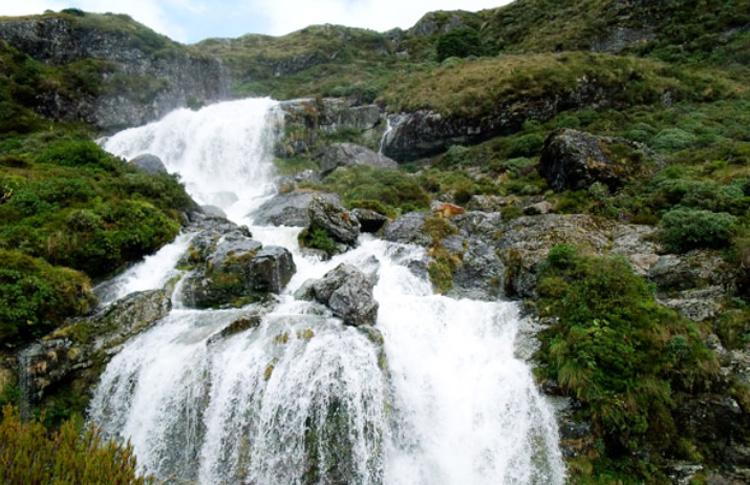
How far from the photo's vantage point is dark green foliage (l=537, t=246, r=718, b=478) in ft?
27.1

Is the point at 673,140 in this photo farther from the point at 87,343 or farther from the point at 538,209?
the point at 87,343

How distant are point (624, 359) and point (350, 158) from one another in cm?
2707

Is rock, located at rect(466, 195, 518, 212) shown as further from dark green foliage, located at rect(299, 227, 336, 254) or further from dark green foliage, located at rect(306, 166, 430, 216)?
dark green foliage, located at rect(299, 227, 336, 254)

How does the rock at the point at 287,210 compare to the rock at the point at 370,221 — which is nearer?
the rock at the point at 370,221

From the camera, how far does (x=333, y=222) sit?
60.5 ft

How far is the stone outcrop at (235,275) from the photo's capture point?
14094mm

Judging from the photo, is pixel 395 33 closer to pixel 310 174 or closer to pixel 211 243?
pixel 310 174

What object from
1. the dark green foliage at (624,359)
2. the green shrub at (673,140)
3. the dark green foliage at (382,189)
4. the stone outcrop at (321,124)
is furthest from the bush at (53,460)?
the stone outcrop at (321,124)

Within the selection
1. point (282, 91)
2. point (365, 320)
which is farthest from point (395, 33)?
point (365, 320)

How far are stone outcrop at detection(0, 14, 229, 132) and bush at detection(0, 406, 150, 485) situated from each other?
38607mm

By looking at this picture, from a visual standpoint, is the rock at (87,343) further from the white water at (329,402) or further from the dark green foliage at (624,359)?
the dark green foliage at (624,359)

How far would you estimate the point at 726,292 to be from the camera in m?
10.3

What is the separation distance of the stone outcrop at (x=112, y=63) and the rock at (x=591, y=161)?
124ft

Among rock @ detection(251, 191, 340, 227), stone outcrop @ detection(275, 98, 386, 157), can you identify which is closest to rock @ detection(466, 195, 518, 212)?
rock @ detection(251, 191, 340, 227)
